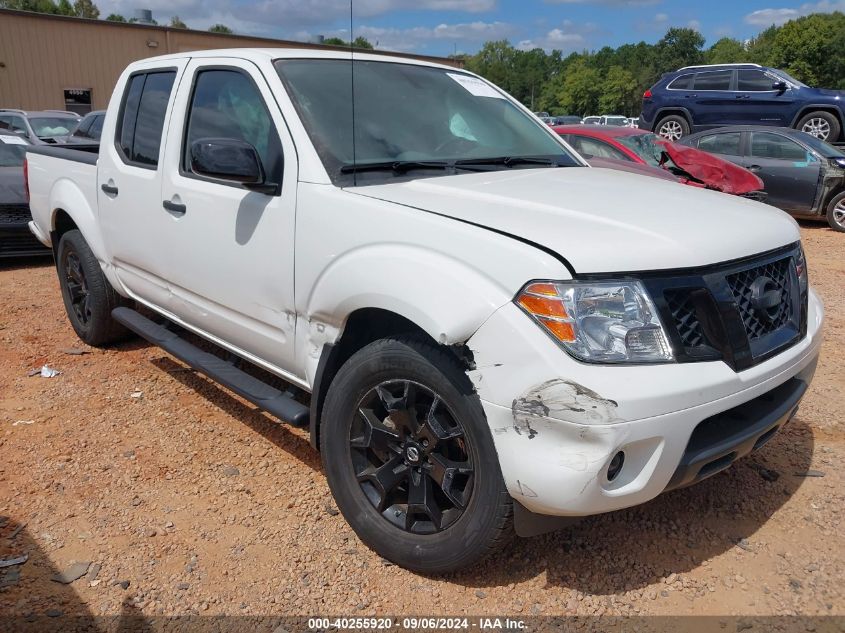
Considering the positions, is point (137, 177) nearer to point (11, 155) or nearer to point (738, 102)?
point (11, 155)

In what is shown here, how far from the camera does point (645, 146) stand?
9.71 metres

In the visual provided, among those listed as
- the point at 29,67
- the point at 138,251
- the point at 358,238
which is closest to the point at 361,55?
the point at 358,238

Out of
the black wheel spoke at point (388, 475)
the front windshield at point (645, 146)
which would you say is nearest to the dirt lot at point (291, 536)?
the black wheel spoke at point (388, 475)

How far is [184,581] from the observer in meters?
2.68

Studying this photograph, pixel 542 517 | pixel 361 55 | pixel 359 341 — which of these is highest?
pixel 361 55

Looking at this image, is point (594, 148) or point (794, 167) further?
point (794, 167)

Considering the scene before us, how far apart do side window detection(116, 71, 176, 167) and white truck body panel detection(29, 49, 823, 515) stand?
21cm

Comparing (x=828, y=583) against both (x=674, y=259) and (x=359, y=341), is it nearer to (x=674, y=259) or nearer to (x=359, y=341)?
(x=674, y=259)

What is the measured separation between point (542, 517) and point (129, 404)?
2.94m

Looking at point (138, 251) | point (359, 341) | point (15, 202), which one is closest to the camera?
point (359, 341)

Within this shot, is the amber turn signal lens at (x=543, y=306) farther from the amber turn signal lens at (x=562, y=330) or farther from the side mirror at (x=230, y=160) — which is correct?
the side mirror at (x=230, y=160)

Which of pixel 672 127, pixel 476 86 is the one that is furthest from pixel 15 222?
pixel 672 127

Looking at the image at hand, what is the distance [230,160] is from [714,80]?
14650 mm

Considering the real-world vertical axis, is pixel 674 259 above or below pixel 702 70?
below
